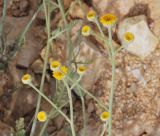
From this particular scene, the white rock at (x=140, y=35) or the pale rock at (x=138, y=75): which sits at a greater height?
the white rock at (x=140, y=35)

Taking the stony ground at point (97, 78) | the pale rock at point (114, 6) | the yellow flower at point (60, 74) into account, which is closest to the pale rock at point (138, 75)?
the stony ground at point (97, 78)

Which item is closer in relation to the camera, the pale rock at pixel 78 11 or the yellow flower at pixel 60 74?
the yellow flower at pixel 60 74

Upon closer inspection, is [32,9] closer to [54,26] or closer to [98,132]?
[54,26]

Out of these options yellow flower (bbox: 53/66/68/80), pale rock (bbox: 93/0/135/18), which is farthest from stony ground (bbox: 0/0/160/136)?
yellow flower (bbox: 53/66/68/80)

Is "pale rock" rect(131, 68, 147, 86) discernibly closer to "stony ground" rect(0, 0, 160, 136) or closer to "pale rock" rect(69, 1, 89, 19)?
"stony ground" rect(0, 0, 160, 136)

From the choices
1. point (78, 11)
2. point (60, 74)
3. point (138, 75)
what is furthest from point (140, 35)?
point (60, 74)

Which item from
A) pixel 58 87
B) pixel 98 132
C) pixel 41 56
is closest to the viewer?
pixel 58 87

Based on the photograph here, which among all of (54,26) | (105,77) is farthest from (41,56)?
(105,77)

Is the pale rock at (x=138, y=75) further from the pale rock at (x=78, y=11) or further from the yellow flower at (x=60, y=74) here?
the yellow flower at (x=60, y=74)
